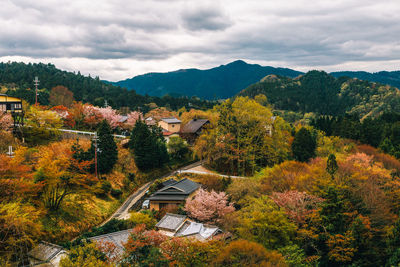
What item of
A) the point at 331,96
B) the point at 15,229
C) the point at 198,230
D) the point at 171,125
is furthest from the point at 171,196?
the point at 331,96

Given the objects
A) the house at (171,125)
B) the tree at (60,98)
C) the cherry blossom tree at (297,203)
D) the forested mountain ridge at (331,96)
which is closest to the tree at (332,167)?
the cherry blossom tree at (297,203)

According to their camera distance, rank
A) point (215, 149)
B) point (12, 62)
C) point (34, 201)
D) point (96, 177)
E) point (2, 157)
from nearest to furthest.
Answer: point (2, 157) < point (34, 201) < point (96, 177) < point (215, 149) < point (12, 62)

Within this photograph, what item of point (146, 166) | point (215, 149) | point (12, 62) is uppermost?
point (12, 62)

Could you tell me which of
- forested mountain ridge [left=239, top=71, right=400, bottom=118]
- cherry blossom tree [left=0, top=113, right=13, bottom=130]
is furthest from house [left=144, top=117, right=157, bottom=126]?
forested mountain ridge [left=239, top=71, right=400, bottom=118]

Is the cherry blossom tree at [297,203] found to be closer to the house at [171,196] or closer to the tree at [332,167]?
the tree at [332,167]

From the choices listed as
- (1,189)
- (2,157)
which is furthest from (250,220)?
(2,157)

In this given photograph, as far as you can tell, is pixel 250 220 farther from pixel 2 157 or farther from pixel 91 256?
pixel 2 157
